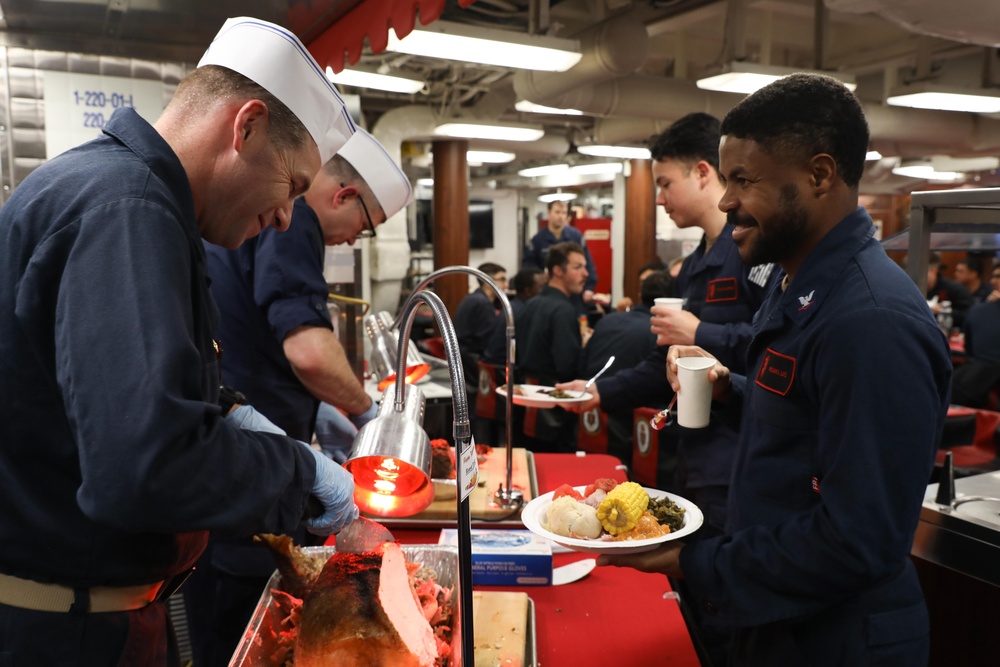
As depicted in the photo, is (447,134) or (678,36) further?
(447,134)

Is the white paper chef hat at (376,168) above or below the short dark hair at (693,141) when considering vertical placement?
below

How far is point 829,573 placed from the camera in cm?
132

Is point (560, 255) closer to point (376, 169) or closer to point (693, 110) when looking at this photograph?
point (693, 110)

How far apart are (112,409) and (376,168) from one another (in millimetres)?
1763

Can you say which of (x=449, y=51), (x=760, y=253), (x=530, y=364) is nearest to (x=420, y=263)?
(x=530, y=364)

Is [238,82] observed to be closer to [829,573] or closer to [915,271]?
[829,573]

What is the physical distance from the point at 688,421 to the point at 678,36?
24.2 ft

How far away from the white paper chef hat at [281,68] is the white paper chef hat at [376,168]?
104cm

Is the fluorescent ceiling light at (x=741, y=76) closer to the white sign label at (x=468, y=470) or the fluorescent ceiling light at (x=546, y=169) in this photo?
the white sign label at (x=468, y=470)

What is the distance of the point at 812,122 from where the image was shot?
143 centimetres

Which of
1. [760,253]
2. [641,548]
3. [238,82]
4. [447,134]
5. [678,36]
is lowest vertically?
[641,548]

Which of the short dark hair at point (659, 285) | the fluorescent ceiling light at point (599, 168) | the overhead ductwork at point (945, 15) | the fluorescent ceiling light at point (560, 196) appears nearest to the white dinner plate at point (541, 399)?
the short dark hair at point (659, 285)

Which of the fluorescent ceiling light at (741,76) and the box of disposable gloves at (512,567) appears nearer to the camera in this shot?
the box of disposable gloves at (512,567)

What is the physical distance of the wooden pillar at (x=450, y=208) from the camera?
9.72m
